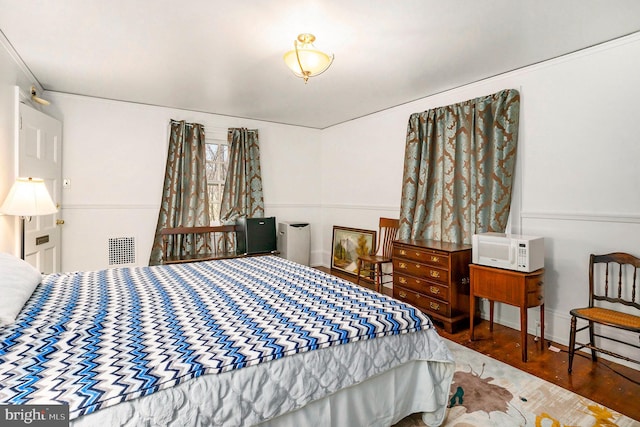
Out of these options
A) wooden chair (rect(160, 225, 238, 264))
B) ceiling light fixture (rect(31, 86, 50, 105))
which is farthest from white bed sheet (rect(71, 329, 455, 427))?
ceiling light fixture (rect(31, 86, 50, 105))

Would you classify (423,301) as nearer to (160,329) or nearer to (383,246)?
(383,246)

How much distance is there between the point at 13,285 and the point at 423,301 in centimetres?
300

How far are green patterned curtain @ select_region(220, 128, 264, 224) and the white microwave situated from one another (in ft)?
10.2

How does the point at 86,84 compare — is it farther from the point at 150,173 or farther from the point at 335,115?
the point at 335,115

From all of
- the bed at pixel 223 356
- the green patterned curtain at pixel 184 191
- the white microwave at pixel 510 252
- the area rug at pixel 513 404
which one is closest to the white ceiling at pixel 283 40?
the green patterned curtain at pixel 184 191

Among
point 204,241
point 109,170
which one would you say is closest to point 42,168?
point 109,170

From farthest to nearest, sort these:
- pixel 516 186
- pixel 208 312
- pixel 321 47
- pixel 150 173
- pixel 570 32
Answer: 1. pixel 150 173
2. pixel 516 186
3. pixel 321 47
4. pixel 570 32
5. pixel 208 312

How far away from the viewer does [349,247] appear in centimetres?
501

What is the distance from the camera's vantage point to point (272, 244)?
472 centimetres

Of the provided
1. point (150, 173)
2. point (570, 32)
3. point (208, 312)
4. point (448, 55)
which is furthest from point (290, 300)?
point (150, 173)

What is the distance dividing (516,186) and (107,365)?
3.30 meters

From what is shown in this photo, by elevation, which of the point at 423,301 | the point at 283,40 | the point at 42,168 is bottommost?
the point at 423,301

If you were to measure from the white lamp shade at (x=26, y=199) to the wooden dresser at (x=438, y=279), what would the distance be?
311cm

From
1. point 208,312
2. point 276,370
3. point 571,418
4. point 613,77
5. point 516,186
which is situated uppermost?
point 613,77
